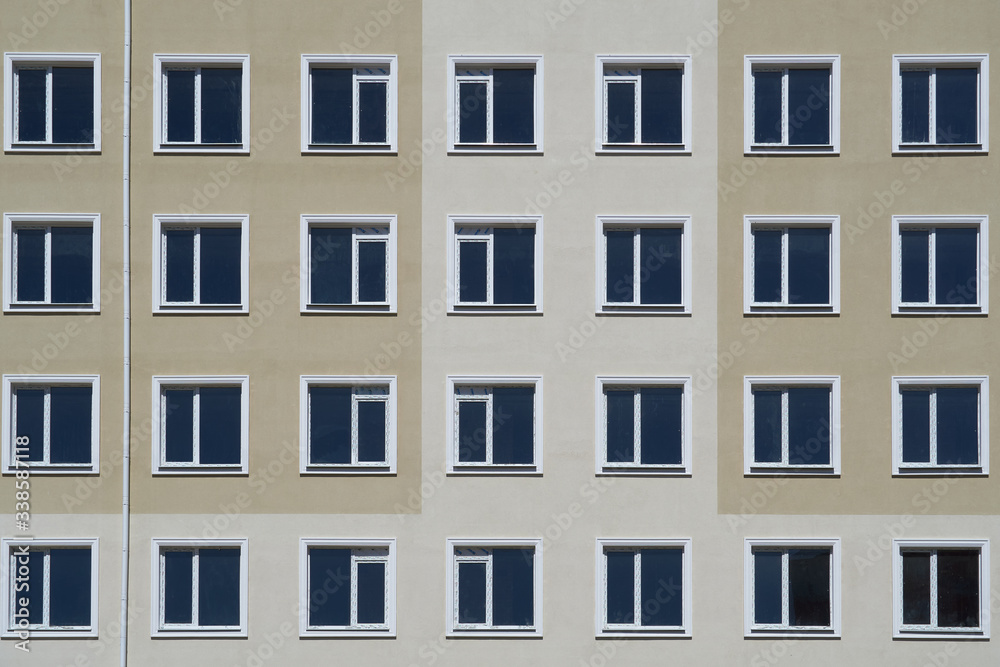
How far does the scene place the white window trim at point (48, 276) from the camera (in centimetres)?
2034

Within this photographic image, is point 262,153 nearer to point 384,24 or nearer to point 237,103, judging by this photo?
point 237,103

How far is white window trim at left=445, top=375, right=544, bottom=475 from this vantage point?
66.0 ft

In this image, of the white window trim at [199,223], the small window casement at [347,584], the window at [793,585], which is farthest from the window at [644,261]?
the white window trim at [199,223]

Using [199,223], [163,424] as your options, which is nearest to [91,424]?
[163,424]

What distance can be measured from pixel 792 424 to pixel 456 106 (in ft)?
30.0

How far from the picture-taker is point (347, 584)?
66.2ft

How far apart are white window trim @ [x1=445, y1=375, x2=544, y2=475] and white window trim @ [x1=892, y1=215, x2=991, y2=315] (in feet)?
23.7

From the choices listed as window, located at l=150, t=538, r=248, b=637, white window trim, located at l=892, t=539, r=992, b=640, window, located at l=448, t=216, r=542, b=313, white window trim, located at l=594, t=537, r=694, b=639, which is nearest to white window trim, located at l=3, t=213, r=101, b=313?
window, located at l=150, t=538, r=248, b=637

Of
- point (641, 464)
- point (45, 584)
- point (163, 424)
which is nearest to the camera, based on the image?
point (45, 584)

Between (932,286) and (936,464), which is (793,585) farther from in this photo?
(932,286)

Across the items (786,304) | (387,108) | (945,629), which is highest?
(387,108)

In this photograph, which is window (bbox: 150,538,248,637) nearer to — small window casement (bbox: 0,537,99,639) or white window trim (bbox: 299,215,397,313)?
small window casement (bbox: 0,537,99,639)

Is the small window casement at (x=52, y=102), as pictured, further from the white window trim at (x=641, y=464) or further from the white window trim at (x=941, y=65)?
the white window trim at (x=941, y=65)

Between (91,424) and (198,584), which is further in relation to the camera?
(91,424)
